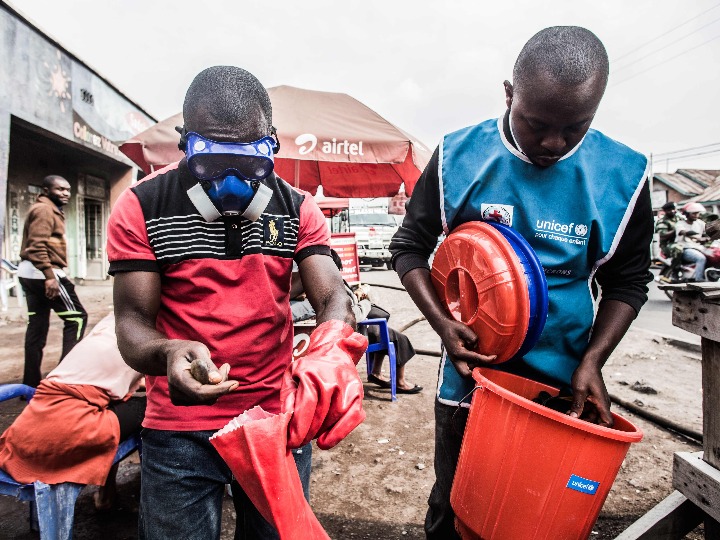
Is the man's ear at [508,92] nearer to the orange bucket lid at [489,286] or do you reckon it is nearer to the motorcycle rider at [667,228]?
the orange bucket lid at [489,286]

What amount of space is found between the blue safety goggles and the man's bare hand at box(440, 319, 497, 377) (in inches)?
29.7

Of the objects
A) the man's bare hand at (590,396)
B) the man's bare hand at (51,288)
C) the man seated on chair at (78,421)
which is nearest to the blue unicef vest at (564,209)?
the man's bare hand at (590,396)

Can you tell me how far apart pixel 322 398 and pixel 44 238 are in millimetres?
4869

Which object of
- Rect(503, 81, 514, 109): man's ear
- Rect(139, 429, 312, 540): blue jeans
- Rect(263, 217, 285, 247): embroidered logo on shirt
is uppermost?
Rect(503, 81, 514, 109): man's ear

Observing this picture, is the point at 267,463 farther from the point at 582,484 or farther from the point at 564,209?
the point at 564,209

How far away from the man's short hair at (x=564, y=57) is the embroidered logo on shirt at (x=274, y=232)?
2.82 ft

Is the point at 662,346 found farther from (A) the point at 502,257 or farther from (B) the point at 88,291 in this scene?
(B) the point at 88,291

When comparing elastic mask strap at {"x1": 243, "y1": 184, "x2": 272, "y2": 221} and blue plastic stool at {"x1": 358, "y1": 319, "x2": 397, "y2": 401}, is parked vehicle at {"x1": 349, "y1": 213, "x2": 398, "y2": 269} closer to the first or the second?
blue plastic stool at {"x1": 358, "y1": 319, "x2": 397, "y2": 401}

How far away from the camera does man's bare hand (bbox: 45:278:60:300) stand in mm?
4863

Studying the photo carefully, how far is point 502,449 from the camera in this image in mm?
1389

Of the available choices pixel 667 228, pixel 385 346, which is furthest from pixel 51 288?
pixel 667 228

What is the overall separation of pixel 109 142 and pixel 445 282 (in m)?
12.9

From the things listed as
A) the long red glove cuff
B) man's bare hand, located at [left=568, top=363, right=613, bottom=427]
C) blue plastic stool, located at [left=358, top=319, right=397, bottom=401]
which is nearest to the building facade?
blue plastic stool, located at [left=358, top=319, right=397, bottom=401]

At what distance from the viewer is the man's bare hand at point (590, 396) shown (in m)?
1.51
